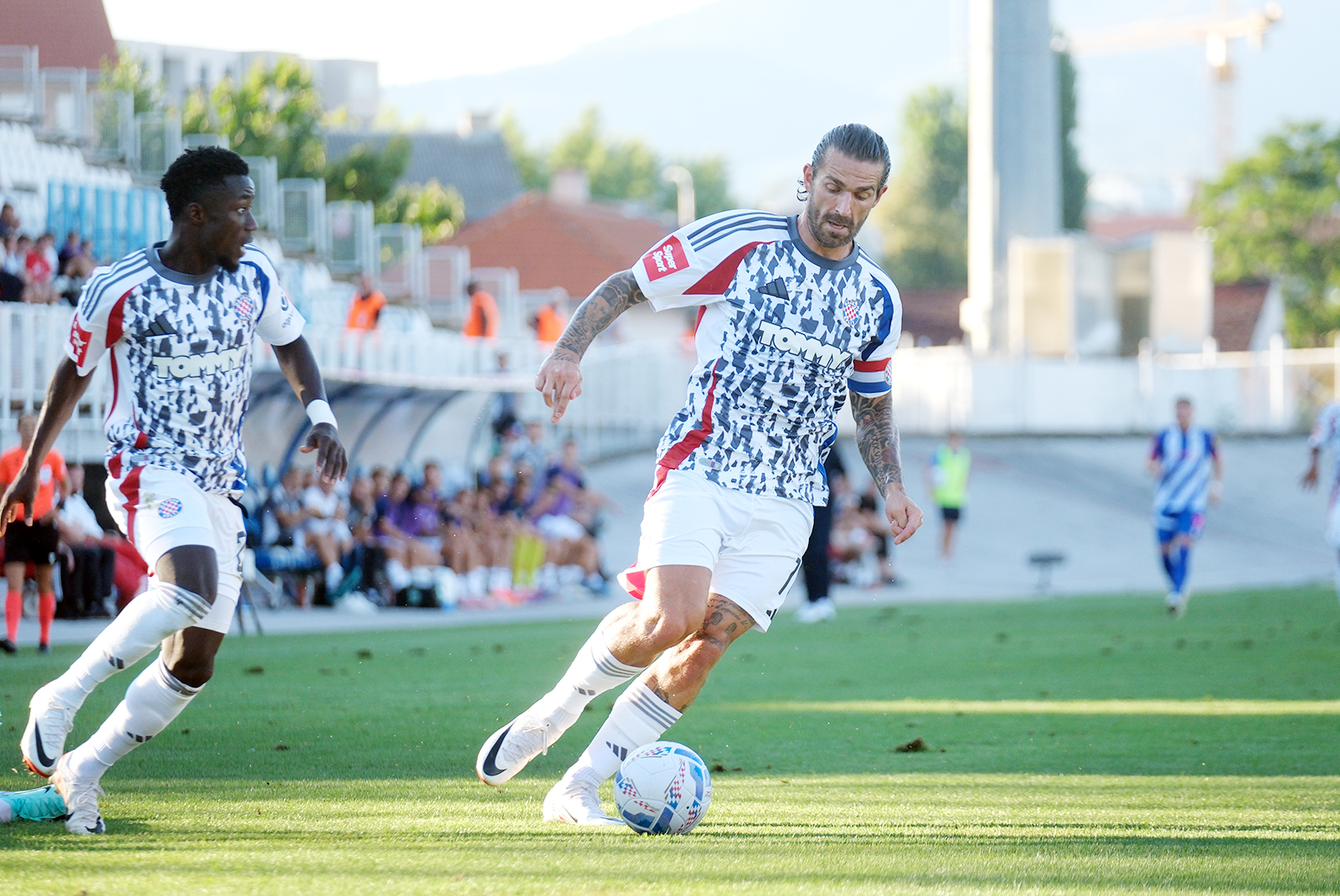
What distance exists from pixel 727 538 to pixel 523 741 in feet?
3.07

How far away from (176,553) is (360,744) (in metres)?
2.35

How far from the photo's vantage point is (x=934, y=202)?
303ft

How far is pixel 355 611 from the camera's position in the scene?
59.8ft

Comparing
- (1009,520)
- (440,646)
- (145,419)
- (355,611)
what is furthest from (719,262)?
→ (1009,520)

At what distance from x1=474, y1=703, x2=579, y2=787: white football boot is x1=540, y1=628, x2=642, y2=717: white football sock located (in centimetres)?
4

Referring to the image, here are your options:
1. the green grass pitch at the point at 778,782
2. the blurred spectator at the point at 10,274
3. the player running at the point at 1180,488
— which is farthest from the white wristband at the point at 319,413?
the player running at the point at 1180,488

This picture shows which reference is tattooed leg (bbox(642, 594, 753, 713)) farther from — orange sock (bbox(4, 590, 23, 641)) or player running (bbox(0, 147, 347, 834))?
orange sock (bbox(4, 590, 23, 641))

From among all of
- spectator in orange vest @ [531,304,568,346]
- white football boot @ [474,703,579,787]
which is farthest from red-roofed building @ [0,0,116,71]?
white football boot @ [474,703,579,787]

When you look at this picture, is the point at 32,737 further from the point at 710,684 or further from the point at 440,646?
the point at 440,646

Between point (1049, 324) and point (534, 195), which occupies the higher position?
point (534, 195)

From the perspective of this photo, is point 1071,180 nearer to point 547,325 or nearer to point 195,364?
point 547,325

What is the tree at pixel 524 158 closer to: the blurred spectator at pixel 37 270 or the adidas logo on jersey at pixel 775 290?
the blurred spectator at pixel 37 270

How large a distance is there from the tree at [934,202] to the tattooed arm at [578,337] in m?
87.2

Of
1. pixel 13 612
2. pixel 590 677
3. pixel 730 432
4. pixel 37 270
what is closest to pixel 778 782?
pixel 590 677
